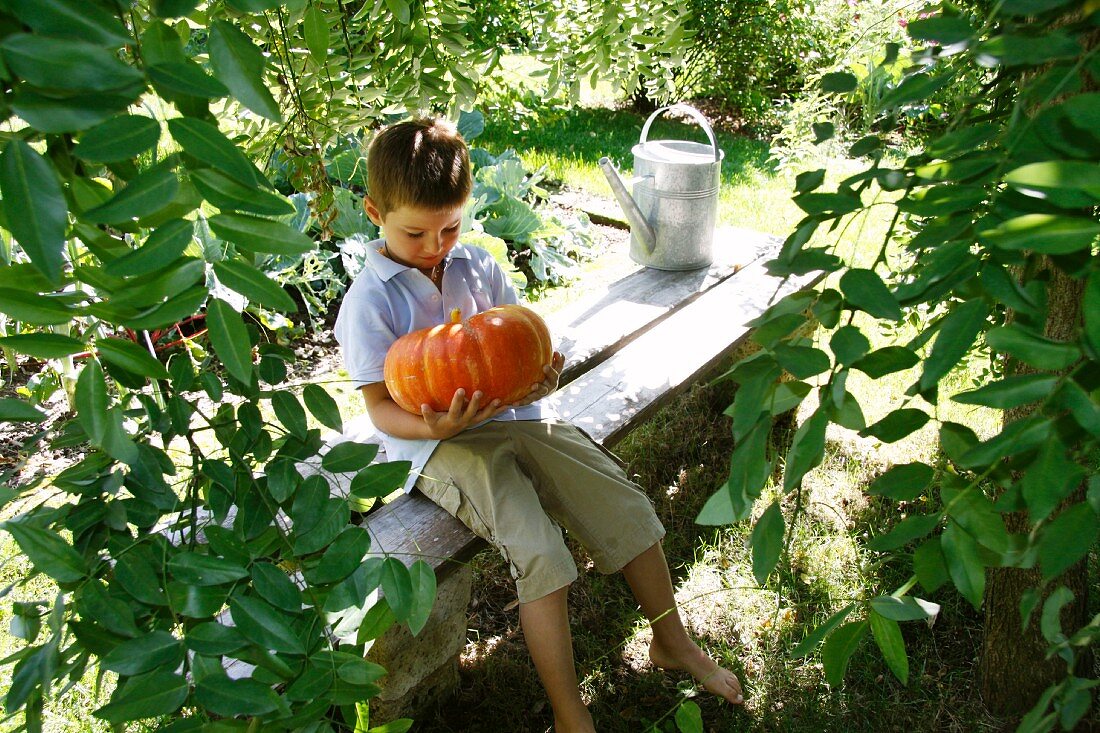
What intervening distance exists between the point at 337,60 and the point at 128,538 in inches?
50.6

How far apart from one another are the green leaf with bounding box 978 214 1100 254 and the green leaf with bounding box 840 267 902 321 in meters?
0.12

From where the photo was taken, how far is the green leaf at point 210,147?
716 millimetres

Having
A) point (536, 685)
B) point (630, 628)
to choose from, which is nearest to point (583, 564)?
point (630, 628)

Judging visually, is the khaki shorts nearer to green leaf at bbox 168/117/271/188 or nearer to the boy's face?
the boy's face

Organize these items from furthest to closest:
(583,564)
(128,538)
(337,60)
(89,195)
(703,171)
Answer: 1. (703,171)
2. (583,564)
3. (337,60)
4. (128,538)
5. (89,195)

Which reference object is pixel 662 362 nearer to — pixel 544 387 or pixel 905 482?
pixel 544 387

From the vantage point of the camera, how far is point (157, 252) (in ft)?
2.44

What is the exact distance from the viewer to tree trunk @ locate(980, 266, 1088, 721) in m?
1.89

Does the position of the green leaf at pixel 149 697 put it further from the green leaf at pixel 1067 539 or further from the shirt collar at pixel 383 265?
the shirt collar at pixel 383 265

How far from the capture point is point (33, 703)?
922 millimetres

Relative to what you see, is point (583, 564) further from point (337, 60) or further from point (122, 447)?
point (122, 447)

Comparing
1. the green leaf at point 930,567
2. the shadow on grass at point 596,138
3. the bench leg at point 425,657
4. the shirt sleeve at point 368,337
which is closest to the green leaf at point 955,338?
the green leaf at point 930,567

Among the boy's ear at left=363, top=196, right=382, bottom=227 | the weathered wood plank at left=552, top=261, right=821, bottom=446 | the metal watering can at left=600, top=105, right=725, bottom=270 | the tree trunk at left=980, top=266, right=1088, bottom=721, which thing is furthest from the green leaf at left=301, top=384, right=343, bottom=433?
the metal watering can at left=600, top=105, right=725, bottom=270

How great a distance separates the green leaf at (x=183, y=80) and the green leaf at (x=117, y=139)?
32 mm
